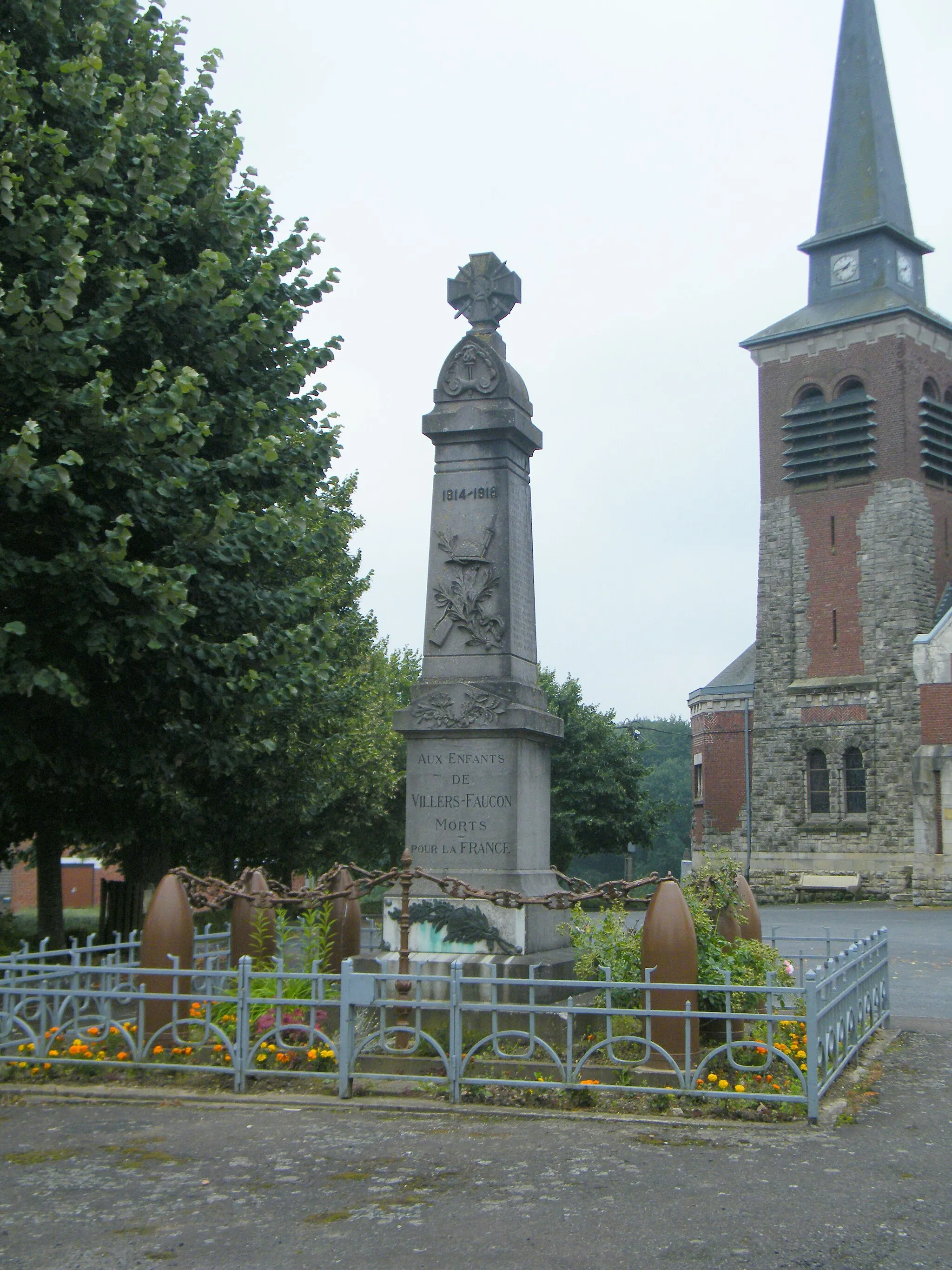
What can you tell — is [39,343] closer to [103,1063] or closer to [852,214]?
[103,1063]

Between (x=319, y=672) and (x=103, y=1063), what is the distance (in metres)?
6.08

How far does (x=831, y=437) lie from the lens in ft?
127

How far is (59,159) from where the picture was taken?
10.2 meters

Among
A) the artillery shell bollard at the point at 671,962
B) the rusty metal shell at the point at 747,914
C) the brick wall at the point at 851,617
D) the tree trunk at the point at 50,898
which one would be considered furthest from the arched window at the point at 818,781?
the artillery shell bollard at the point at 671,962

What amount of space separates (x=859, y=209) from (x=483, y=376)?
33.5 metres

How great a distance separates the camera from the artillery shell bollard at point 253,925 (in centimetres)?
933

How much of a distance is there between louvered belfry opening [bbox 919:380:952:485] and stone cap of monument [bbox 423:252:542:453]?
1170 inches

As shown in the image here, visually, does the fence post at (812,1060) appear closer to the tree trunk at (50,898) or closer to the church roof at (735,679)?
the tree trunk at (50,898)

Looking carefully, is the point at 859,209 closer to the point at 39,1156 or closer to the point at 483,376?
the point at 483,376

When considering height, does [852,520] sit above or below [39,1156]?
above

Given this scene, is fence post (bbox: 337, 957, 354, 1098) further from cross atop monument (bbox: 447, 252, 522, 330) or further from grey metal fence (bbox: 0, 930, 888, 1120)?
cross atop monument (bbox: 447, 252, 522, 330)

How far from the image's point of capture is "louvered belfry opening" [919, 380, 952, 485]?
37812 mm

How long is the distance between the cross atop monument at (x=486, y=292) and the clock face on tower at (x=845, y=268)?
106ft

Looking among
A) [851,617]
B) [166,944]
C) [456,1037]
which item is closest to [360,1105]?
[456,1037]
